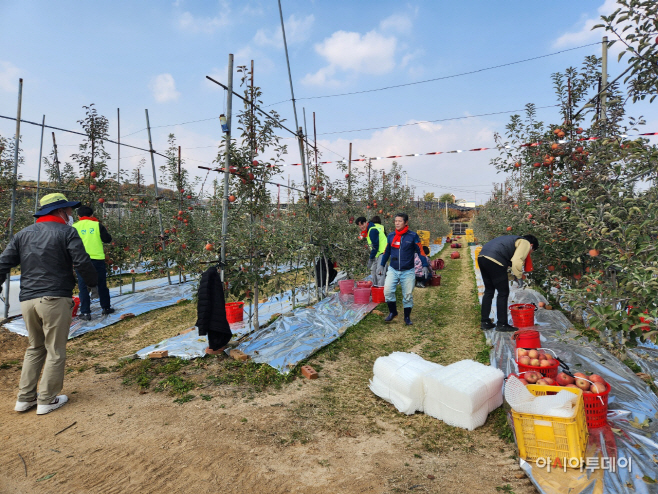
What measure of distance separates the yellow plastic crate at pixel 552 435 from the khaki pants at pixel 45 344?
376cm

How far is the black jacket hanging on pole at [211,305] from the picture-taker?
13.6 ft

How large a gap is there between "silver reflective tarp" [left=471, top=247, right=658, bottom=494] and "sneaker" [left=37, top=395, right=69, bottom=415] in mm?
3840

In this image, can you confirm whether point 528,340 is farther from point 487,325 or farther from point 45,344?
point 45,344

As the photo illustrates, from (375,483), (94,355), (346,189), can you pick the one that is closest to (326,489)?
(375,483)

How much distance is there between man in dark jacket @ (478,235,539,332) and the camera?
5.13 metres

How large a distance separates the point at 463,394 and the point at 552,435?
71 cm

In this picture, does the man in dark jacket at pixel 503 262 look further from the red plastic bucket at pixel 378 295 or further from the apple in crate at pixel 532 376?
the apple in crate at pixel 532 376

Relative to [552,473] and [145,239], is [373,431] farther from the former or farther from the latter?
[145,239]

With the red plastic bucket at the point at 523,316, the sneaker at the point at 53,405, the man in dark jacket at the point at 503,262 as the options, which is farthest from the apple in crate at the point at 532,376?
the sneaker at the point at 53,405

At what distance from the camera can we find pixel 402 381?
11.0 feet

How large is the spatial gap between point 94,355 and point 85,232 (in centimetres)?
229

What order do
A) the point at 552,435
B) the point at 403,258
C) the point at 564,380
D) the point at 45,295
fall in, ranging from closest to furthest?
1. the point at 552,435
2. the point at 564,380
3. the point at 45,295
4. the point at 403,258

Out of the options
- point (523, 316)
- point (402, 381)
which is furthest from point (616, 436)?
point (523, 316)

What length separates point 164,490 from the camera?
2.34m
